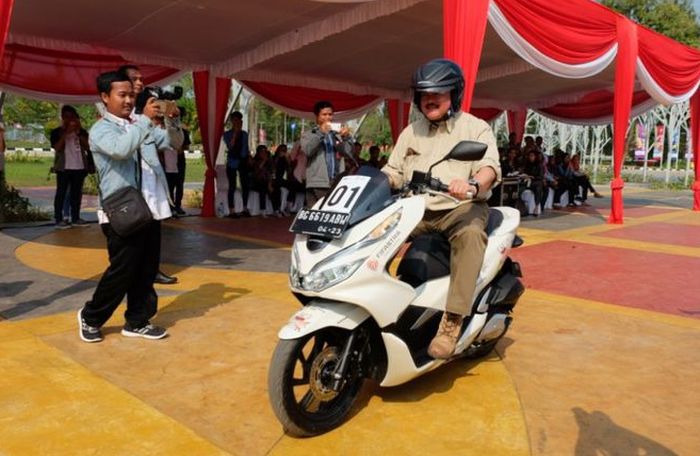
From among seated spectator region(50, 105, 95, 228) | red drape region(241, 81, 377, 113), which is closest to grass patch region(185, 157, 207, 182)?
red drape region(241, 81, 377, 113)

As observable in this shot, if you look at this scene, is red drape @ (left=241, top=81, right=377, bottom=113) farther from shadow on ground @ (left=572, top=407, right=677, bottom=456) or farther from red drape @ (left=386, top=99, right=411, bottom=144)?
shadow on ground @ (left=572, top=407, right=677, bottom=456)

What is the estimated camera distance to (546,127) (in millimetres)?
34406

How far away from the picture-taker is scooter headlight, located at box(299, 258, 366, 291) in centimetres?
248

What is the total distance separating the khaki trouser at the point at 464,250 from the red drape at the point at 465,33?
3.48 meters

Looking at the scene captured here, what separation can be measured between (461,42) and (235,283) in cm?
345

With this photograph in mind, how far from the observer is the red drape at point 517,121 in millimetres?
17500

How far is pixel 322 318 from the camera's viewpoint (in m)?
2.51

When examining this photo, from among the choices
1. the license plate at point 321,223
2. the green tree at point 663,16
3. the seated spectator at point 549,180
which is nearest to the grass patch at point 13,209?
the license plate at point 321,223

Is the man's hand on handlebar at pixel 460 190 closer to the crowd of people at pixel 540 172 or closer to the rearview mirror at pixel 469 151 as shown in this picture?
the rearview mirror at pixel 469 151

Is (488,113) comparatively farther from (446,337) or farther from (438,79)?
(446,337)

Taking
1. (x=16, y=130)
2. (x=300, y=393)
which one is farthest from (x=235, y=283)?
(x=16, y=130)

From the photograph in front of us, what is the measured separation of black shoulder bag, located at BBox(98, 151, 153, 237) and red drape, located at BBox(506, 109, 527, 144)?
15387 mm

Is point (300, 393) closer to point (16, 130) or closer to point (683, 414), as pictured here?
point (683, 414)

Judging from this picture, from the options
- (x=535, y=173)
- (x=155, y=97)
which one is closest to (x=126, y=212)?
(x=155, y=97)
